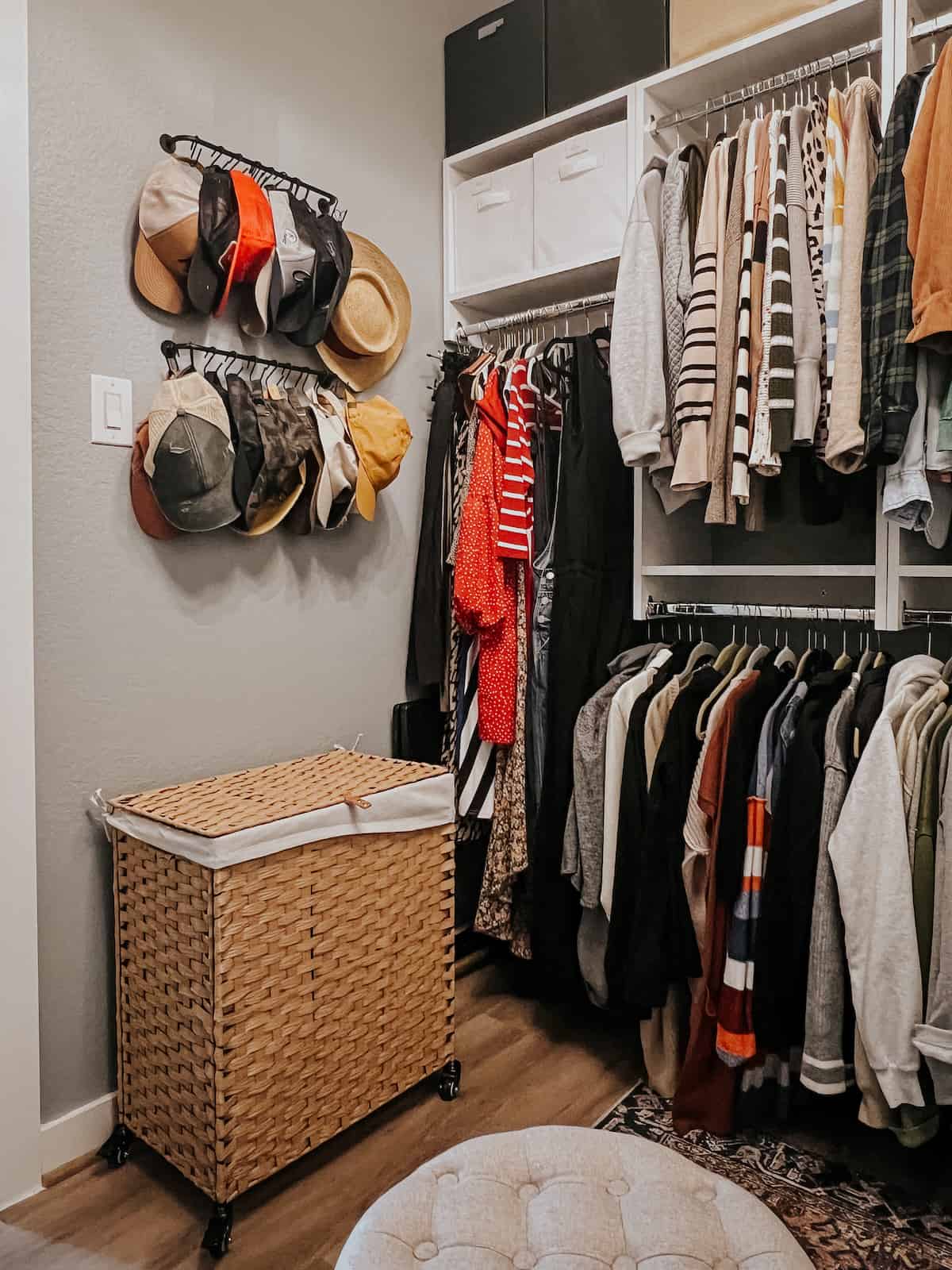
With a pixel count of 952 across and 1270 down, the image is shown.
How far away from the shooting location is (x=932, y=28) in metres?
1.65

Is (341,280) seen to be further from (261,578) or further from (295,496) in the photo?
(261,578)

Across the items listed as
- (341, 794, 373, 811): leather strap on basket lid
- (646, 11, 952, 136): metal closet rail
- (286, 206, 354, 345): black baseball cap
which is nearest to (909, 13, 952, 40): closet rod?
(646, 11, 952, 136): metal closet rail

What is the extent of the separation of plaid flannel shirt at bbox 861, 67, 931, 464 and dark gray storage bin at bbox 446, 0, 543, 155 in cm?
97

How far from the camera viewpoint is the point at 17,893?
5.09 feet

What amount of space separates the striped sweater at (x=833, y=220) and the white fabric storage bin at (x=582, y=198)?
0.51 metres

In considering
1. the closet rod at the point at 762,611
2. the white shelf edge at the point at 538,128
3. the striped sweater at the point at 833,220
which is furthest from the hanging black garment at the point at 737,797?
the white shelf edge at the point at 538,128

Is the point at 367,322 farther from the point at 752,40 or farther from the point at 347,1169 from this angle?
the point at 347,1169

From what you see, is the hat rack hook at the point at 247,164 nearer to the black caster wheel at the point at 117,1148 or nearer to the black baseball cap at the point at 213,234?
the black baseball cap at the point at 213,234

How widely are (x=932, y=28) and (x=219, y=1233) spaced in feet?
7.96

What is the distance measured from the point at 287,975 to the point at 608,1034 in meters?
0.92

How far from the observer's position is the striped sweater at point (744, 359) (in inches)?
67.6

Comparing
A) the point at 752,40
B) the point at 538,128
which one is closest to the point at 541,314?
the point at 538,128

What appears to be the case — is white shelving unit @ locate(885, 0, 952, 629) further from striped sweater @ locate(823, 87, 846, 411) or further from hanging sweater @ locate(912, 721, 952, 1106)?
hanging sweater @ locate(912, 721, 952, 1106)

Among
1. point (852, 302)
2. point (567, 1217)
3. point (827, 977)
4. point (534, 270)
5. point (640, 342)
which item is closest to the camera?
point (567, 1217)
